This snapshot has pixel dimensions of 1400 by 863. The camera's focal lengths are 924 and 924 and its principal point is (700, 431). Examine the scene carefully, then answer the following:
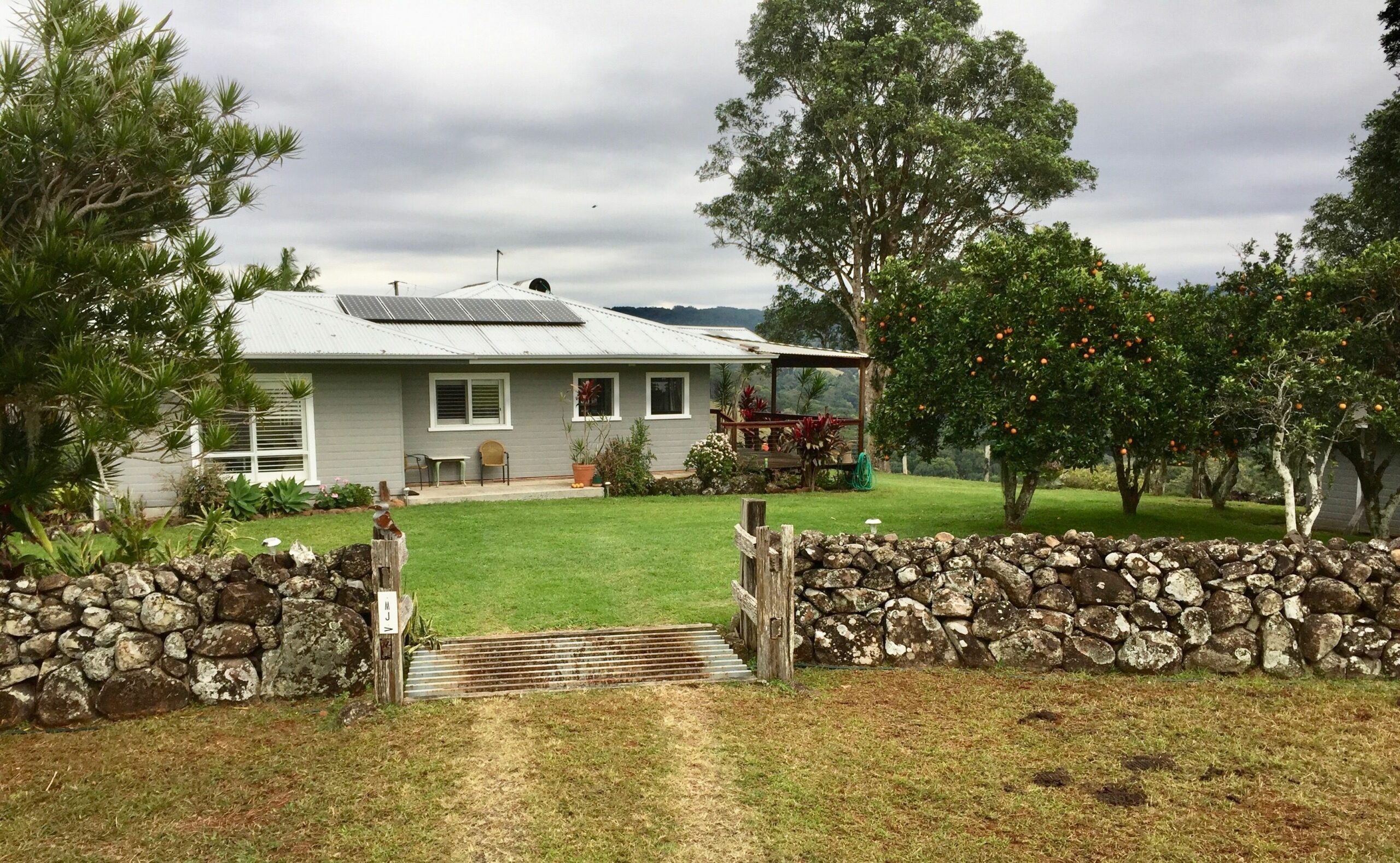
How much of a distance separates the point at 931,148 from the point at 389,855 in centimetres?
2627

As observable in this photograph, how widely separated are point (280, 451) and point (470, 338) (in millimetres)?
4245

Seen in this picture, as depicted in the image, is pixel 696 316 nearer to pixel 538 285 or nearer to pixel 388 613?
pixel 538 285

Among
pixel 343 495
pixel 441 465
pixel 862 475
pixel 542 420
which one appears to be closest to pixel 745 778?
pixel 343 495

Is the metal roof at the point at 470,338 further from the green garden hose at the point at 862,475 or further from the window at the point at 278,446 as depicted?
the green garden hose at the point at 862,475

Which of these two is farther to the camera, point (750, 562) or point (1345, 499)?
point (1345, 499)

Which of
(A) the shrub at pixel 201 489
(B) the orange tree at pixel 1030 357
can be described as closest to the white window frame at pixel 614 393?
(A) the shrub at pixel 201 489

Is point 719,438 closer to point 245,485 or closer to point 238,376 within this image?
point 245,485

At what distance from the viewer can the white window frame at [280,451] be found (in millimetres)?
15398

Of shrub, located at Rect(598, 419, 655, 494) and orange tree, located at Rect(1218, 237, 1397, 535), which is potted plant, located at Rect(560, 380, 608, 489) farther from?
orange tree, located at Rect(1218, 237, 1397, 535)

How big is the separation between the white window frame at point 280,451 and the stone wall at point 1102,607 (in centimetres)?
1115

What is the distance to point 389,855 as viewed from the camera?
4625mm

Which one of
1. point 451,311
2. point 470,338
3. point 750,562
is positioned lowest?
point 750,562

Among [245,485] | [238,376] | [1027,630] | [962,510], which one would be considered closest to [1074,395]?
[962,510]

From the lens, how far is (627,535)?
12930 millimetres
